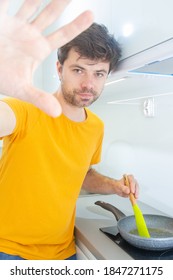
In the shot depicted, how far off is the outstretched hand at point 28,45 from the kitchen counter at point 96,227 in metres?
0.56

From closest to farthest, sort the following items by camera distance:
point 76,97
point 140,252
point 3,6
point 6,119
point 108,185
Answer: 1. point 3,6
2. point 6,119
3. point 140,252
4. point 76,97
5. point 108,185

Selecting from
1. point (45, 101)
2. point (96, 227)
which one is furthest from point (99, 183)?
point (45, 101)

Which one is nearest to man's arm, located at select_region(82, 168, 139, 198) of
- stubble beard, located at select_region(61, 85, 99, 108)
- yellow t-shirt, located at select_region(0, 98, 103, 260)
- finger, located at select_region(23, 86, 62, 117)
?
yellow t-shirt, located at select_region(0, 98, 103, 260)

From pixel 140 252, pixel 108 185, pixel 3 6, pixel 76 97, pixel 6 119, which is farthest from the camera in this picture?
pixel 108 185

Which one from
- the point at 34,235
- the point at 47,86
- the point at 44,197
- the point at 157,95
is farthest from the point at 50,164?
the point at 47,86

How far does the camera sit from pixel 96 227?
→ 3.36 ft

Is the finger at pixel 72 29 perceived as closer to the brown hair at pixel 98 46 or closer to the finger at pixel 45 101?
the finger at pixel 45 101

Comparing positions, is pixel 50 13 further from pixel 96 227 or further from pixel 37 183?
pixel 96 227

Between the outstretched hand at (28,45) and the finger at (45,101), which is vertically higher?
the outstretched hand at (28,45)

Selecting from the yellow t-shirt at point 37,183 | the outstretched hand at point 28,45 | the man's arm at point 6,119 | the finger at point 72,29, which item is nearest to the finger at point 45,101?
the outstretched hand at point 28,45

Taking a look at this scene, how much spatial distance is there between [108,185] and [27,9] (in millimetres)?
808

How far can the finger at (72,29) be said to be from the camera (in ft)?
1.55

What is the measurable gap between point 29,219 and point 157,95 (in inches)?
30.5
